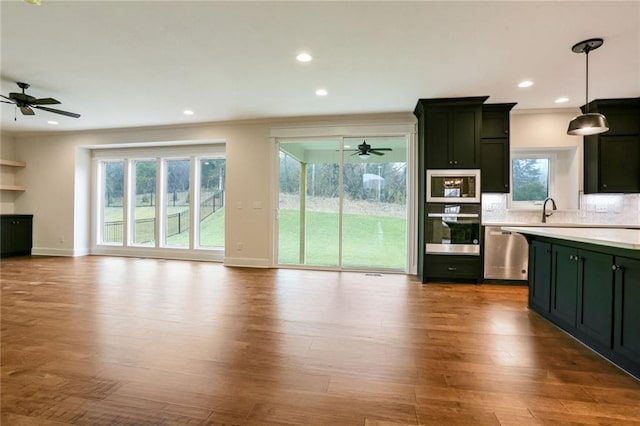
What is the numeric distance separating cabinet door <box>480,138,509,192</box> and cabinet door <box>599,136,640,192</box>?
1.32m

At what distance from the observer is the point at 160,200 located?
6621 mm

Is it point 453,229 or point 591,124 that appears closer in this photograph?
point 591,124

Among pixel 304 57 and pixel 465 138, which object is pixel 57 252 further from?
pixel 465 138

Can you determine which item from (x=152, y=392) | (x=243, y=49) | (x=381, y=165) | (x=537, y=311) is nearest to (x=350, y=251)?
(x=381, y=165)

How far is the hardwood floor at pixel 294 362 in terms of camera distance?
1.59 meters

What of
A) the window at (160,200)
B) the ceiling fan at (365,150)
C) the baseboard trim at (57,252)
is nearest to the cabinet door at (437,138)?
the ceiling fan at (365,150)

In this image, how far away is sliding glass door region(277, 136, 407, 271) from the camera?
531 centimetres

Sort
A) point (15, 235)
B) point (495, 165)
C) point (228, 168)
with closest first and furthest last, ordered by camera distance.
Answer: point (495, 165)
point (228, 168)
point (15, 235)

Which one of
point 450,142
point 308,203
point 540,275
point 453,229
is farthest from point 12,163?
point 540,275

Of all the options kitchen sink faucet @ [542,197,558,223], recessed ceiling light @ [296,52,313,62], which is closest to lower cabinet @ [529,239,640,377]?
kitchen sink faucet @ [542,197,558,223]

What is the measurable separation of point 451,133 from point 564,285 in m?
2.62

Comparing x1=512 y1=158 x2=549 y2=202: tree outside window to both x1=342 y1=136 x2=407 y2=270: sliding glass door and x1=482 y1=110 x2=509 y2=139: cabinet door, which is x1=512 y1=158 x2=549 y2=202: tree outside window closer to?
x1=482 y1=110 x2=509 y2=139: cabinet door

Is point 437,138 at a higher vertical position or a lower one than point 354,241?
higher

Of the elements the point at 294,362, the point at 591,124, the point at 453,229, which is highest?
the point at 591,124
